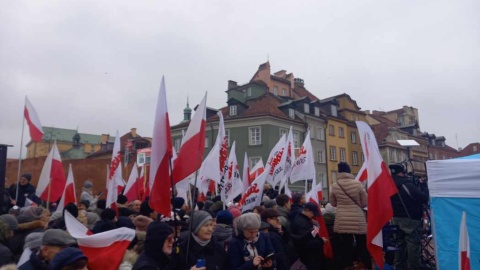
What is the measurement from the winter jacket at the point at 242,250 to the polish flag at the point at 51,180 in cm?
605

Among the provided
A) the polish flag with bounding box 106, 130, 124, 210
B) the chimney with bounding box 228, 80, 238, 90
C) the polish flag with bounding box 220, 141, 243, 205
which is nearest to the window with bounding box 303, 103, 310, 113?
the chimney with bounding box 228, 80, 238, 90

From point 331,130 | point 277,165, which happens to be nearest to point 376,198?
point 277,165

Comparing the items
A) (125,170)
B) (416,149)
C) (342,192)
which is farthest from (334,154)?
(342,192)

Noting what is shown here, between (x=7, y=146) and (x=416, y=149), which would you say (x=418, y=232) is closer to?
(x=7, y=146)

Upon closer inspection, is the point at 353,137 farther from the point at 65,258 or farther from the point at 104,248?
the point at 65,258

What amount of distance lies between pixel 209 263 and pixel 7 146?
444cm

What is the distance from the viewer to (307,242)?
20.4ft

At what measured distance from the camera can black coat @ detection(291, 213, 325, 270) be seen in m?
6.21

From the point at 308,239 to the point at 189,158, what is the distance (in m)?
2.59

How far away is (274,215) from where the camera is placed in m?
6.02

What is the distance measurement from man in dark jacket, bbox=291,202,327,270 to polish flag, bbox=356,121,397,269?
84cm

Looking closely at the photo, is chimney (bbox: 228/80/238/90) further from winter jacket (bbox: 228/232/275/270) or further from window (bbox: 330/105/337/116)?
winter jacket (bbox: 228/232/275/270)

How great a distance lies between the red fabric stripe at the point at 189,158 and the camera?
462 cm

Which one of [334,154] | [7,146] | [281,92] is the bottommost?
[7,146]
